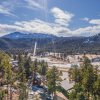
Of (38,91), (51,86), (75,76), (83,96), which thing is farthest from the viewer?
(38,91)

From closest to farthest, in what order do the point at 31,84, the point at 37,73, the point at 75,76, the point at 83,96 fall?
the point at 83,96 < the point at 75,76 < the point at 31,84 < the point at 37,73

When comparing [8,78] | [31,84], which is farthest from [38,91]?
[8,78]

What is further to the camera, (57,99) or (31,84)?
(31,84)

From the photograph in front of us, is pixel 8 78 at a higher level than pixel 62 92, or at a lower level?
higher

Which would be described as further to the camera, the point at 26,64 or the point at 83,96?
the point at 26,64

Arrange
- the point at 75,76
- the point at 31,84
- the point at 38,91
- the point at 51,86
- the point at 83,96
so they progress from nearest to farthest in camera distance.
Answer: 1. the point at 83,96
2. the point at 51,86
3. the point at 75,76
4. the point at 38,91
5. the point at 31,84

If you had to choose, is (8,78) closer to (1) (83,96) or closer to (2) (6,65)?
(2) (6,65)

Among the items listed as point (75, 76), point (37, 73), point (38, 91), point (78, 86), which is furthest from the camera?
point (37, 73)

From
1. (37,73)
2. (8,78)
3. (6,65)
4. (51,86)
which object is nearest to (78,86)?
(51,86)

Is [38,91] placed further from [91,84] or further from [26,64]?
[91,84]
